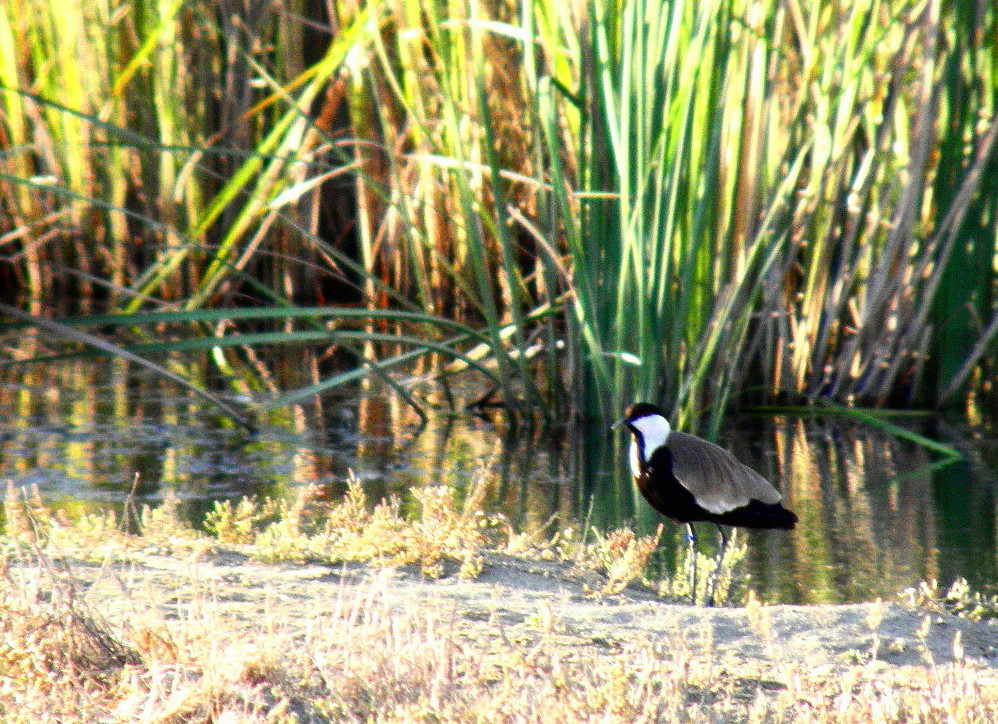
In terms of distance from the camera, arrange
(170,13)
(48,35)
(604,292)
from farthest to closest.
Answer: (48,35) < (170,13) < (604,292)

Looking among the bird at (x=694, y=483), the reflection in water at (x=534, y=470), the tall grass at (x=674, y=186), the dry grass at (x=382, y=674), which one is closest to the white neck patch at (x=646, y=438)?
the bird at (x=694, y=483)

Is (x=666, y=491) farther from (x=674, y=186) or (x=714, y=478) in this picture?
(x=674, y=186)

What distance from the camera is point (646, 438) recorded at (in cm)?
338

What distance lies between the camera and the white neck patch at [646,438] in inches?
132

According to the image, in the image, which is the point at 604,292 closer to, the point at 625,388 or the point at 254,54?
the point at 625,388

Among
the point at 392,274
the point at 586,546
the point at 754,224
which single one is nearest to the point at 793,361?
the point at 754,224

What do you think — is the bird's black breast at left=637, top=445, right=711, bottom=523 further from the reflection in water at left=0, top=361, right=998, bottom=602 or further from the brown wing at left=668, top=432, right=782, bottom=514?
the reflection in water at left=0, top=361, right=998, bottom=602

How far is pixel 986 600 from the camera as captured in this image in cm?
327

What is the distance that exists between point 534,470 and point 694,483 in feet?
4.58

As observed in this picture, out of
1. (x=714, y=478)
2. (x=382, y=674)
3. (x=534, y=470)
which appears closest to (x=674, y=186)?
(x=534, y=470)

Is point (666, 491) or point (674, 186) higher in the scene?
point (674, 186)

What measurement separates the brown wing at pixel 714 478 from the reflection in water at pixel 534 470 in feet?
0.87

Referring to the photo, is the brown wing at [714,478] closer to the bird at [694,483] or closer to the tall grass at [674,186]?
the bird at [694,483]

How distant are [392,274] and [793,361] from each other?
273 centimetres
